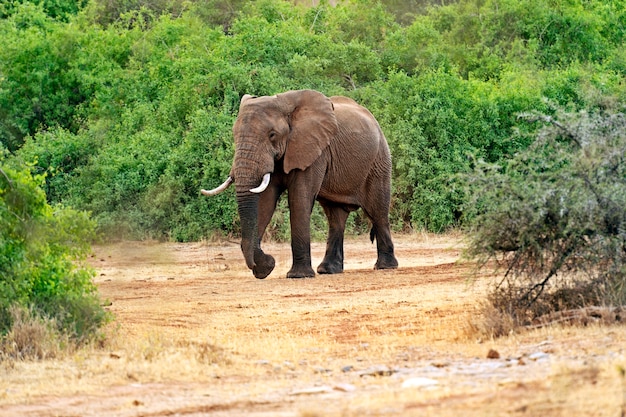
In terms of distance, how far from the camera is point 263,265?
16562 millimetres

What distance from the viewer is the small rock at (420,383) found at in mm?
7863

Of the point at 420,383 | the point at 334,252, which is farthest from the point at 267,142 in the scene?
the point at 420,383

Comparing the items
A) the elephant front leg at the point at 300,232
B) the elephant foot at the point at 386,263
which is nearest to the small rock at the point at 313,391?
the elephant front leg at the point at 300,232

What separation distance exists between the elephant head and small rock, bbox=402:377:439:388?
317 inches

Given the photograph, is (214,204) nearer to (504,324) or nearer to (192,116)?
(192,116)

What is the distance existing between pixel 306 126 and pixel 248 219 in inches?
67.4

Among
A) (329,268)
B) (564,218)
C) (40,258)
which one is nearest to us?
(564,218)

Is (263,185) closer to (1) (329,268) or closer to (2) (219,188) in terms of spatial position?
(2) (219,188)

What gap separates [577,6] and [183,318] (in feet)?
64.1

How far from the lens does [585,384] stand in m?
7.21

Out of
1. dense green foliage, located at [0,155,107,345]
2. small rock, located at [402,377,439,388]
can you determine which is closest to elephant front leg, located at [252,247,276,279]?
dense green foliage, located at [0,155,107,345]

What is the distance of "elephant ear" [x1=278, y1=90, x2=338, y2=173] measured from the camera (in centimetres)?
1666

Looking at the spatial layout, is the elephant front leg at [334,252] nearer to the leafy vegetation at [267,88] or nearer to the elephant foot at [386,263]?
the elephant foot at [386,263]

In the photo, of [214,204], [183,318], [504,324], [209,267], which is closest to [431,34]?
[214,204]
